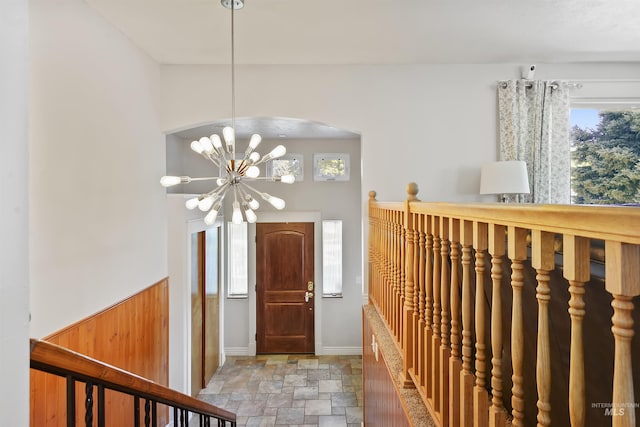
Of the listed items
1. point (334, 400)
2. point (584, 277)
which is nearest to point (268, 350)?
point (334, 400)

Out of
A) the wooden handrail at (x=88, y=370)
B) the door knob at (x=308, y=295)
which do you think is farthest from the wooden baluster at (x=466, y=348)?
the door knob at (x=308, y=295)

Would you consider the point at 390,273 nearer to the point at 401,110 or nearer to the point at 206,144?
the point at 206,144

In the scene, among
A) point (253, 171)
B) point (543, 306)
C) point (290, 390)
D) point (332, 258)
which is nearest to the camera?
point (543, 306)

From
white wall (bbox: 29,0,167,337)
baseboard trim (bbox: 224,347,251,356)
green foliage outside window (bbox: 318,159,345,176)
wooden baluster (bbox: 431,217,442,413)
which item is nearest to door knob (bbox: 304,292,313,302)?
baseboard trim (bbox: 224,347,251,356)

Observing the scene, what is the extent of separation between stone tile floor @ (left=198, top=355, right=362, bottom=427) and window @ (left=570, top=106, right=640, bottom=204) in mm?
3446

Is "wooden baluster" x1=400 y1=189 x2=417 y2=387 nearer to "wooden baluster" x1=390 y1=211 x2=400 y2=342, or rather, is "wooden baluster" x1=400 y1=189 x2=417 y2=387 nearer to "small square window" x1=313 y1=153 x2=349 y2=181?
"wooden baluster" x1=390 y1=211 x2=400 y2=342

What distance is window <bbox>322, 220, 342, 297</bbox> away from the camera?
5586 mm

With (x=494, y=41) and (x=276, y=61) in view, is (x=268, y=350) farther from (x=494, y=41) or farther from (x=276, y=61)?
(x=494, y=41)

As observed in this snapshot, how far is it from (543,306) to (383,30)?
102 inches

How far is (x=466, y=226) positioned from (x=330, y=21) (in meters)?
2.14

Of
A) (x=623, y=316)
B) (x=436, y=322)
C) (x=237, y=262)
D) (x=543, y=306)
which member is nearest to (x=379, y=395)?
(x=436, y=322)

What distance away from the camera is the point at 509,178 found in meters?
2.98

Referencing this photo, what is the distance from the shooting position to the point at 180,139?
16.9 ft

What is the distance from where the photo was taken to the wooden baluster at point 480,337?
99cm
